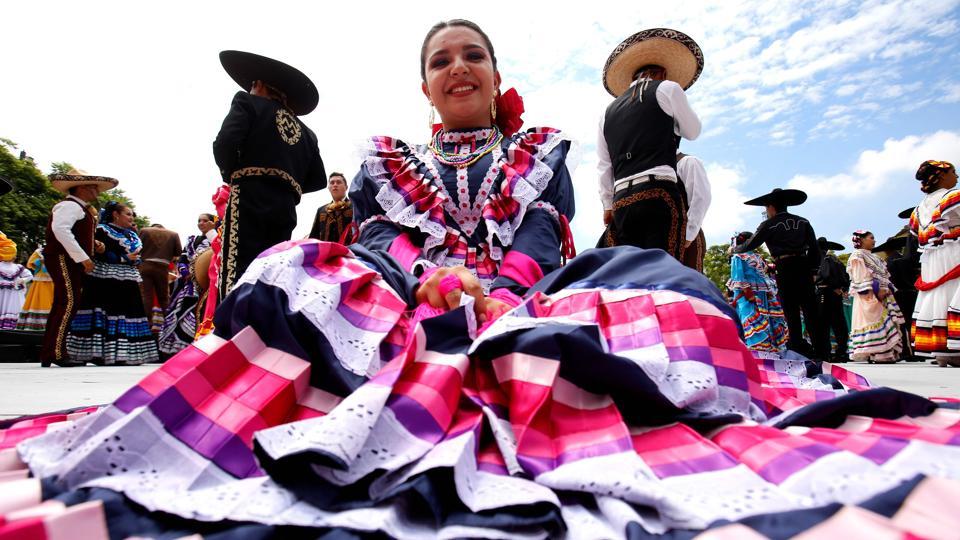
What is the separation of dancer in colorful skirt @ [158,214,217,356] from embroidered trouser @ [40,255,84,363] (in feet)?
3.98

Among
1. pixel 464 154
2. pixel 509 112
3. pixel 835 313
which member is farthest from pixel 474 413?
pixel 835 313

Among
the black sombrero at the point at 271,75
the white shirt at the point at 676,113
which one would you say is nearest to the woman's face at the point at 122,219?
the black sombrero at the point at 271,75

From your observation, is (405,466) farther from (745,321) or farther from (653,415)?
(745,321)

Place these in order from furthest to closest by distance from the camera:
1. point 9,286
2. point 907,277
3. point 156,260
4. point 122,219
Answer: point 9,286 → point 907,277 → point 156,260 → point 122,219

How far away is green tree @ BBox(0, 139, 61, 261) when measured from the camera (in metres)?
18.5

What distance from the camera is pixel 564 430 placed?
921mm

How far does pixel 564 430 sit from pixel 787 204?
721cm

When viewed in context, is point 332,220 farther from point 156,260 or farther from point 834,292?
point 834,292

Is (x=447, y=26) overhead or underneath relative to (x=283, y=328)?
overhead

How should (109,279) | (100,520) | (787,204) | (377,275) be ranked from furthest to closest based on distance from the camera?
(787,204)
(109,279)
(377,275)
(100,520)

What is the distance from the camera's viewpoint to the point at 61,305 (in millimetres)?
5059

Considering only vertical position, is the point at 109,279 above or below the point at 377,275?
above

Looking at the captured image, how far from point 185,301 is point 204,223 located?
1.09 m

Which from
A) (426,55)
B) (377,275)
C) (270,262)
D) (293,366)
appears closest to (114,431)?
(293,366)
